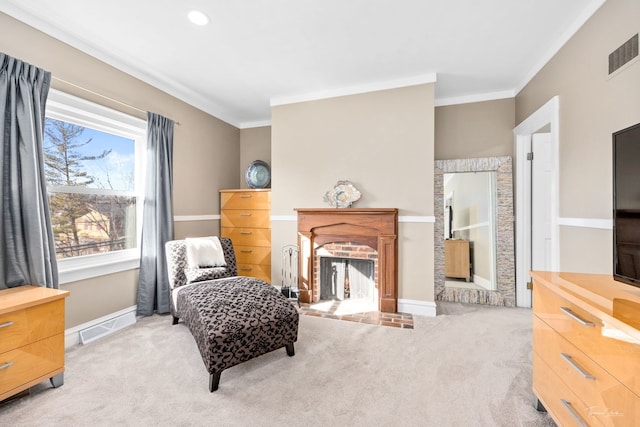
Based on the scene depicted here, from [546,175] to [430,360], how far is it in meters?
2.54

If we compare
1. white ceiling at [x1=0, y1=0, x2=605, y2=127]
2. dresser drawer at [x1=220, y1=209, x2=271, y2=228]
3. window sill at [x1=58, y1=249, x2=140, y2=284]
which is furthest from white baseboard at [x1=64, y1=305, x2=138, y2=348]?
white ceiling at [x1=0, y1=0, x2=605, y2=127]

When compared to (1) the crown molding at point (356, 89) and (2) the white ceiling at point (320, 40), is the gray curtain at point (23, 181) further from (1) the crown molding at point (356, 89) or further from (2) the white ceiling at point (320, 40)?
(1) the crown molding at point (356, 89)

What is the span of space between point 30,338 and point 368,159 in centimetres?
316

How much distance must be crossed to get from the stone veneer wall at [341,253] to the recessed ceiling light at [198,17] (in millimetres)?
2492

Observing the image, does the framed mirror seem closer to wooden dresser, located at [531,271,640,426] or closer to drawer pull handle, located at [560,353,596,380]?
wooden dresser, located at [531,271,640,426]

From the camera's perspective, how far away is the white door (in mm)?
3125

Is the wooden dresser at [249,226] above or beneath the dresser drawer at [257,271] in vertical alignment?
above

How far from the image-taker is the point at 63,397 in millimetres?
1677

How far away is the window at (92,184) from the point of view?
2.35 meters

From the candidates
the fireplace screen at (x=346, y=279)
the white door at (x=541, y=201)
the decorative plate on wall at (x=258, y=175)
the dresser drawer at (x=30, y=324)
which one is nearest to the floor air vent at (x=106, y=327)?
the dresser drawer at (x=30, y=324)

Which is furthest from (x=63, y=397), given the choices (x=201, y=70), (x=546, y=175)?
(x=546, y=175)

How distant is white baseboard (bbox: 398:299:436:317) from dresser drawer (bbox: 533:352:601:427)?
1427mm

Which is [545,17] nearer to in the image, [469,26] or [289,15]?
[469,26]

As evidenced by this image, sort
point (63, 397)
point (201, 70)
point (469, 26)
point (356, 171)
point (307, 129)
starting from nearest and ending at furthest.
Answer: point (63, 397)
point (469, 26)
point (201, 70)
point (356, 171)
point (307, 129)
